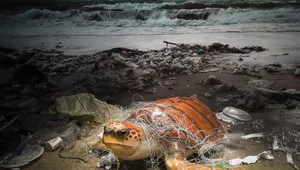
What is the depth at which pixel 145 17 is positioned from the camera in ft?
7.42

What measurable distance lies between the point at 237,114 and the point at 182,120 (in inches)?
27.4

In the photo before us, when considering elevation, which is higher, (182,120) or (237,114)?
(182,120)

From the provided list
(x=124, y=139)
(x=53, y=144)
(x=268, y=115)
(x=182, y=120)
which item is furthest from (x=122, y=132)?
(x=268, y=115)

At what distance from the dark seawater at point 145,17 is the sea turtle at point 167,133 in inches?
32.0

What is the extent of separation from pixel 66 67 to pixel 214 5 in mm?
1484

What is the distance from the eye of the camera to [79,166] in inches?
62.2

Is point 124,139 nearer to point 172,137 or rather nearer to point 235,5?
point 172,137

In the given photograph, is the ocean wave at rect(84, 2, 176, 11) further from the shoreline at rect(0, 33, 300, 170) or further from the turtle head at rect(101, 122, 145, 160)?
the turtle head at rect(101, 122, 145, 160)

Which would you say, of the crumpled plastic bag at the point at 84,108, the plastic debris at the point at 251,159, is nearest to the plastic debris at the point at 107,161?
the crumpled plastic bag at the point at 84,108

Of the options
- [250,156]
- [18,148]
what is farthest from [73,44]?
[250,156]

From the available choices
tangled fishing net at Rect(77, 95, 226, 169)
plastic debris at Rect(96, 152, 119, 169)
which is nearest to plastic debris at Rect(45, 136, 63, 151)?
tangled fishing net at Rect(77, 95, 226, 169)

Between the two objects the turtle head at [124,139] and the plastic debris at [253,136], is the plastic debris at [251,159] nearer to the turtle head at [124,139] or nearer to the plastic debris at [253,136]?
the plastic debris at [253,136]

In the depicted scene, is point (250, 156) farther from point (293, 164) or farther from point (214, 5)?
point (214, 5)

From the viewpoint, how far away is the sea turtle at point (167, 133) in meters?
1.34
